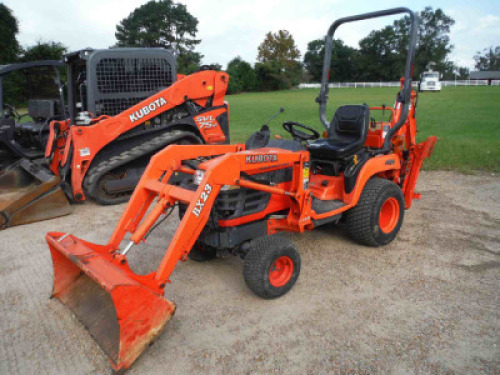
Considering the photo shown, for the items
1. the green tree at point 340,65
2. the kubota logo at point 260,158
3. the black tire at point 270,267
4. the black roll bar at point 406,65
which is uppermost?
the green tree at point 340,65

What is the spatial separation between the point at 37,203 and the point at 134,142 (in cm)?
186

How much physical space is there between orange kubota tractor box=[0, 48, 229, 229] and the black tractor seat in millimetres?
3217

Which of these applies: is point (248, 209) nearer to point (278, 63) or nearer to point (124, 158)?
point (124, 158)

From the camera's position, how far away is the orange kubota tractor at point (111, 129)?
20.3 feet

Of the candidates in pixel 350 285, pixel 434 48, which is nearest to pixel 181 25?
pixel 434 48

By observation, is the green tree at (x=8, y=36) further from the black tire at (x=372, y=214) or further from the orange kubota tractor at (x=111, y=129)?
the black tire at (x=372, y=214)

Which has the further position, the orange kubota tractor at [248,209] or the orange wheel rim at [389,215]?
the orange wheel rim at [389,215]

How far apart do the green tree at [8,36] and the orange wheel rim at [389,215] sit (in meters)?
32.1

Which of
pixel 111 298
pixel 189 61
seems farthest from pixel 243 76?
pixel 111 298

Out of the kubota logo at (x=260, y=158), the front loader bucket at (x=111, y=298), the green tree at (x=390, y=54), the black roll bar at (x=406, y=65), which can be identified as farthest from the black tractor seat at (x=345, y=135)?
the green tree at (x=390, y=54)

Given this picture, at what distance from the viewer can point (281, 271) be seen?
12.1ft

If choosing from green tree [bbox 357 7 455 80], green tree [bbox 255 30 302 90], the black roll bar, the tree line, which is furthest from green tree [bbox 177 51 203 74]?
the black roll bar

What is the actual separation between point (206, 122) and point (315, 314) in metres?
5.00

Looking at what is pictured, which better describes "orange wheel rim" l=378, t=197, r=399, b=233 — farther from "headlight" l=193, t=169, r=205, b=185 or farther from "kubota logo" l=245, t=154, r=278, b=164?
"headlight" l=193, t=169, r=205, b=185
